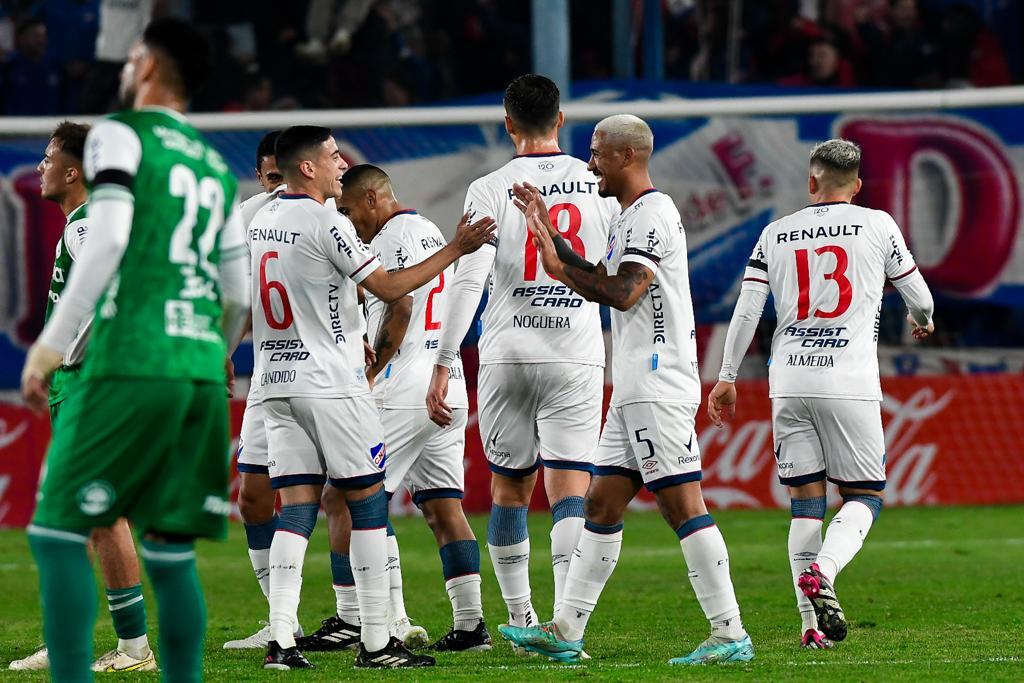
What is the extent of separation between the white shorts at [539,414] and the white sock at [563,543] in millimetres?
243

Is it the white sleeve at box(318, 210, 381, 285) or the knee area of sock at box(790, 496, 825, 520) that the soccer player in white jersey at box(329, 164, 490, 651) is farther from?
the knee area of sock at box(790, 496, 825, 520)

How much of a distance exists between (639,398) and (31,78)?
12.9 metres

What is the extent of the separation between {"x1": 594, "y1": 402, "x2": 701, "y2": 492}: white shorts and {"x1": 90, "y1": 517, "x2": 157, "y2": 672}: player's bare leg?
6.89 feet

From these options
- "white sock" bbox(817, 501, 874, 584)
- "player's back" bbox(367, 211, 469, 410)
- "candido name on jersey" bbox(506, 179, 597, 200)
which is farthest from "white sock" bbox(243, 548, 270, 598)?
"white sock" bbox(817, 501, 874, 584)

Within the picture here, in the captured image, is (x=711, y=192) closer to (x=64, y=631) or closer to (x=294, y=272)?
(x=294, y=272)

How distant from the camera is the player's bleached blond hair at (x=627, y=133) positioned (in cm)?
598

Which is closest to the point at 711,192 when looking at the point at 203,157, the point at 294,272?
the point at 294,272

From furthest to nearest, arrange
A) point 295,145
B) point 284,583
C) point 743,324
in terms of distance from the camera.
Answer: point 743,324, point 295,145, point 284,583

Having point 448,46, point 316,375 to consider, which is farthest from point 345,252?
point 448,46

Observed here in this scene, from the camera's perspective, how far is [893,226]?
21.7 feet

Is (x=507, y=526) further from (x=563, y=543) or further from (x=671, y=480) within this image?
(x=671, y=480)

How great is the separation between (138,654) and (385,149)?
888 centimetres

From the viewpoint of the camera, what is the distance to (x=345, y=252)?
5875 millimetres

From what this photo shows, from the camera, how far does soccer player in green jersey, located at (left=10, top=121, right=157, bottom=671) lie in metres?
6.01
